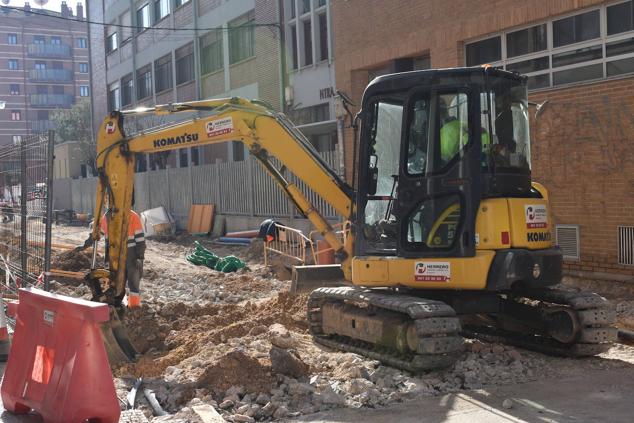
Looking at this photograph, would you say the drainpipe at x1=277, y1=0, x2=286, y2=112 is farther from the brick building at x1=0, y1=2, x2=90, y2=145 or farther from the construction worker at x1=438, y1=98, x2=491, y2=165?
the brick building at x1=0, y1=2, x2=90, y2=145

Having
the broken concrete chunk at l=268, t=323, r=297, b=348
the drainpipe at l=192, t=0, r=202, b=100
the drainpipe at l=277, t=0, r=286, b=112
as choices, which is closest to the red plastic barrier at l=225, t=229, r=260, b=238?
the drainpipe at l=277, t=0, r=286, b=112

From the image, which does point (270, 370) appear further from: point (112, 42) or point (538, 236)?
point (112, 42)

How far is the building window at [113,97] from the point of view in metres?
41.7

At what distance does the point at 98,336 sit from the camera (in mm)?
5480

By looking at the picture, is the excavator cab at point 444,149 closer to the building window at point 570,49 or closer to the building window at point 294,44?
the building window at point 570,49

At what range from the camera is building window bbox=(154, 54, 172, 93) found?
33.9 m

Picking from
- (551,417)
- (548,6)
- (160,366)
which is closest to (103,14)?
(548,6)

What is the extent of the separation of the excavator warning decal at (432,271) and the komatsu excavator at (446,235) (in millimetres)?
11

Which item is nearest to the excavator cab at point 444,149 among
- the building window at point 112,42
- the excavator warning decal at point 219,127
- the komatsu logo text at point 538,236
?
the komatsu logo text at point 538,236

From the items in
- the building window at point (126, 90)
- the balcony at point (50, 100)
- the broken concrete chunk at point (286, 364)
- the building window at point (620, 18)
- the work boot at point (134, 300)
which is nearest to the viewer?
the broken concrete chunk at point (286, 364)

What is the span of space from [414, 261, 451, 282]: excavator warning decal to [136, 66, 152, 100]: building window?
3134 centimetres

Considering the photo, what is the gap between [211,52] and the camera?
97.7 feet

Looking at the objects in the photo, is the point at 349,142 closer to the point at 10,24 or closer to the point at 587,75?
the point at 587,75

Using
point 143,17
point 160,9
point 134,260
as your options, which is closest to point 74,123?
point 143,17
